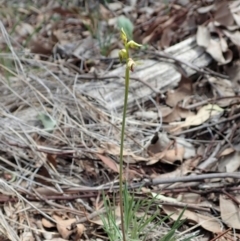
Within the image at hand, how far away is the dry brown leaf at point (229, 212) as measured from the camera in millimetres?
1805

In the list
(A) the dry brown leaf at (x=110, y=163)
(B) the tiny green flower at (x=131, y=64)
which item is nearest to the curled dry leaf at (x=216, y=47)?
(A) the dry brown leaf at (x=110, y=163)

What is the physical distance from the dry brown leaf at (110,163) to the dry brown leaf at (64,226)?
0.88 feet

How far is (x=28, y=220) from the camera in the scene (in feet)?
6.12

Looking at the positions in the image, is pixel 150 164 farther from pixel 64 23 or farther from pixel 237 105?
pixel 64 23

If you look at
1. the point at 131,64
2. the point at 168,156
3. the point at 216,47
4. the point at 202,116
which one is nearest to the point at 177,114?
the point at 202,116

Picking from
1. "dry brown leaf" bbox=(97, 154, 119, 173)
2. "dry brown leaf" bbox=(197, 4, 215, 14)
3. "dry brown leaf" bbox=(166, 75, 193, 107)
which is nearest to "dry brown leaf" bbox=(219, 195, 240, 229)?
"dry brown leaf" bbox=(97, 154, 119, 173)

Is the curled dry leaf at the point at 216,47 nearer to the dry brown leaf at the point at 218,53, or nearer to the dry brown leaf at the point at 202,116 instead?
the dry brown leaf at the point at 218,53

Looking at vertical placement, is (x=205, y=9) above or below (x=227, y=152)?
above

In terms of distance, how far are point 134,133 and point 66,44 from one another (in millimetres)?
991

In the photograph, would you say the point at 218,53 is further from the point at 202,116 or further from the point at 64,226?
the point at 64,226

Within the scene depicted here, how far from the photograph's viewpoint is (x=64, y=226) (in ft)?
5.99

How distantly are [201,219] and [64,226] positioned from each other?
45 centimetres

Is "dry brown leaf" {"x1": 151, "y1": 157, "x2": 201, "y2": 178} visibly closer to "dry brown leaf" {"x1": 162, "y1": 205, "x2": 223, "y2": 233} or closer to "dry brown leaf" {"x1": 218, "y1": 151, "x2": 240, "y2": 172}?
"dry brown leaf" {"x1": 218, "y1": 151, "x2": 240, "y2": 172}

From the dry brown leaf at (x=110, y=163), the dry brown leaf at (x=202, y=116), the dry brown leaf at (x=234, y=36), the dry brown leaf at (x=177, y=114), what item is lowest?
the dry brown leaf at (x=177, y=114)
